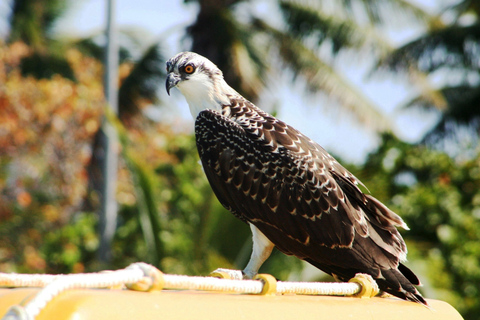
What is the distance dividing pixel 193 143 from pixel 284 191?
8563 mm

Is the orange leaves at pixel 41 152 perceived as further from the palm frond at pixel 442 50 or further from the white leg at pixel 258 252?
the white leg at pixel 258 252

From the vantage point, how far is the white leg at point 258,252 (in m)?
3.47

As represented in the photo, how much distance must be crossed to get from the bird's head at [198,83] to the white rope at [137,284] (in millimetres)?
1765

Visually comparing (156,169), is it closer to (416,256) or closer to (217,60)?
(217,60)

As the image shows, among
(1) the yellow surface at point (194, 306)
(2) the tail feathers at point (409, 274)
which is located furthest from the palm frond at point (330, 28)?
(1) the yellow surface at point (194, 306)

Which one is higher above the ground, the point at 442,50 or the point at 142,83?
the point at 442,50

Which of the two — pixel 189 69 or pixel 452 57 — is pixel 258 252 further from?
pixel 452 57

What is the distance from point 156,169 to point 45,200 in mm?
A: 6251

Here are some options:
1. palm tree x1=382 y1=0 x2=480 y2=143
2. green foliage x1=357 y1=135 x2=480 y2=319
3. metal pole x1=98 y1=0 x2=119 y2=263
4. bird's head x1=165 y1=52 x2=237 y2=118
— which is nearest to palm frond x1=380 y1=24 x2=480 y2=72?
palm tree x1=382 y1=0 x2=480 y2=143

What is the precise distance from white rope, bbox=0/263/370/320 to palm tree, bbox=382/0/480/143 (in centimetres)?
Answer: 1325

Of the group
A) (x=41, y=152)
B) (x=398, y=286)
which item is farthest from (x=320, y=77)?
(x=398, y=286)

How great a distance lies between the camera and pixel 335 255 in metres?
3.34

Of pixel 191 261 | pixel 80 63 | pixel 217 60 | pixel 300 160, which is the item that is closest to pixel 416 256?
pixel 191 261

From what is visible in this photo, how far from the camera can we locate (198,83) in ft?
12.8
